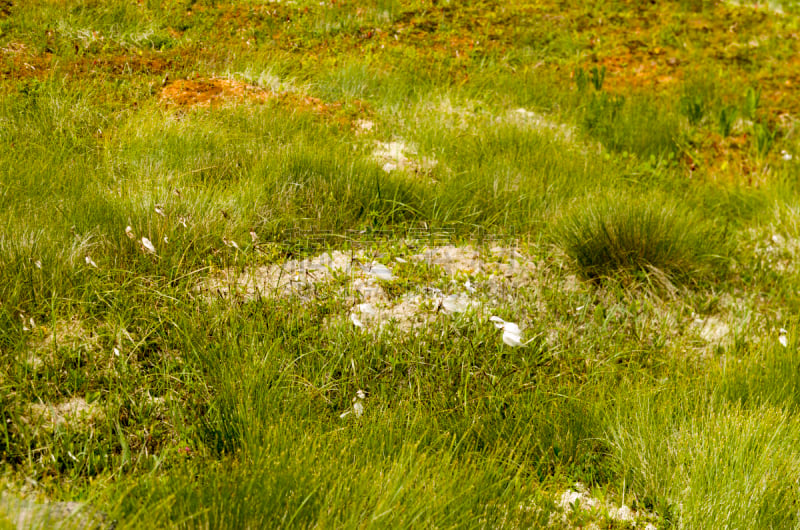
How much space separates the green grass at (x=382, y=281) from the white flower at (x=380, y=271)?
0.06 metres

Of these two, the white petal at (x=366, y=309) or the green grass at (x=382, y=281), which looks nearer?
the green grass at (x=382, y=281)

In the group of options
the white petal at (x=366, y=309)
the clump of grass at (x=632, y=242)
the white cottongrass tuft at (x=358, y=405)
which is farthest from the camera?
the clump of grass at (x=632, y=242)

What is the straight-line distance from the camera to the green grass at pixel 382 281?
8.92 ft

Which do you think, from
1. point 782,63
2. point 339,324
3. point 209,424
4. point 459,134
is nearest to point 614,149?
point 459,134

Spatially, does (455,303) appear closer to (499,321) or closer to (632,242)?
(499,321)

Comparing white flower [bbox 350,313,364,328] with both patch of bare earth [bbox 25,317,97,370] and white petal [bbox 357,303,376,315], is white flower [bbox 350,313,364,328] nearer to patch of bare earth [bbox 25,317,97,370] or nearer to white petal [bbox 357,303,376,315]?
white petal [bbox 357,303,376,315]

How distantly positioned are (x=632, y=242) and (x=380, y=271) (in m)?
1.81

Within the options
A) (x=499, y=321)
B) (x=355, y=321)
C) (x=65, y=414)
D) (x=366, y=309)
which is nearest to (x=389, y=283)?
(x=366, y=309)

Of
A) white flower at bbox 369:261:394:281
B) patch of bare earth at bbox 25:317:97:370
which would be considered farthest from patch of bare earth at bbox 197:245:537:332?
patch of bare earth at bbox 25:317:97:370

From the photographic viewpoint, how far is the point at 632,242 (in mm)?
4836

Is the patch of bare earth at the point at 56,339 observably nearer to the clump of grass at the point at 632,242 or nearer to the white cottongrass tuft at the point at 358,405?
the white cottongrass tuft at the point at 358,405

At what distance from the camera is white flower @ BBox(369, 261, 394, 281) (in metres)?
4.26

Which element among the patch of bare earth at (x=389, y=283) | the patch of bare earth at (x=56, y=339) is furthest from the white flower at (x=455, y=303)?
the patch of bare earth at (x=56, y=339)

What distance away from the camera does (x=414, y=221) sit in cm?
503
